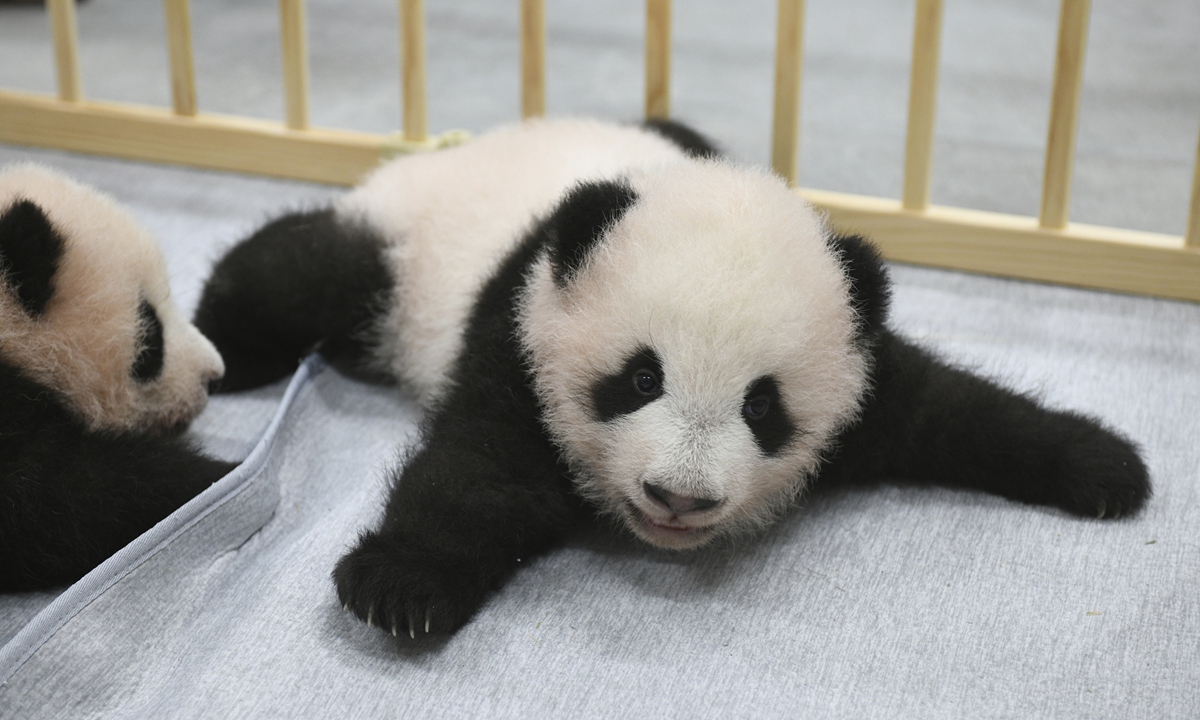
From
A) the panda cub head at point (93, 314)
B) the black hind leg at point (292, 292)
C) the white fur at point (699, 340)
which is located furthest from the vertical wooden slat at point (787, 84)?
the panda cub head at point (93, 314)

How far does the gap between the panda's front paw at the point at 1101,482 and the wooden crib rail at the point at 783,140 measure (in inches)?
31.4

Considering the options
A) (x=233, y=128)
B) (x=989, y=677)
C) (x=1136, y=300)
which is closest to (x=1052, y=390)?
(x=1136, y=300)

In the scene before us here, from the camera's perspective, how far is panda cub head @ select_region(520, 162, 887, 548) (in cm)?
162

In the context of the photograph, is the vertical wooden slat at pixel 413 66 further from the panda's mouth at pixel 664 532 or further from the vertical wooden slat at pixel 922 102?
the panda's mouth at pixel 664 532

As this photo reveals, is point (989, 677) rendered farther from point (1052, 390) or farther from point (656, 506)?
point (1052, 390)

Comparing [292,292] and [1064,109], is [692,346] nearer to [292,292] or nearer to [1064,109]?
[292,292]

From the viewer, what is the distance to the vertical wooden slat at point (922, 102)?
263 centimetres

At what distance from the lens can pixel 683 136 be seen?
8.54 feet

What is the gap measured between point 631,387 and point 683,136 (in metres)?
1.08

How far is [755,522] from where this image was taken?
188 centimetres

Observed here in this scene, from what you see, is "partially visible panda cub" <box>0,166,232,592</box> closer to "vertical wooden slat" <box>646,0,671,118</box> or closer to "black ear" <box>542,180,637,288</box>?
"black ear" <box>542,180,637,288</box>

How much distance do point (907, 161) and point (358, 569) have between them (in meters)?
1.75

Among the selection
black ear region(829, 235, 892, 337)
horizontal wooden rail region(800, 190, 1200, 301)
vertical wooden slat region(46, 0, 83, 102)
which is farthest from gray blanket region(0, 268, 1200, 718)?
vertical wooden slat region(46, 0, 83, 102)

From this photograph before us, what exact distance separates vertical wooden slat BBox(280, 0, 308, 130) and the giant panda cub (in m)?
1.18
